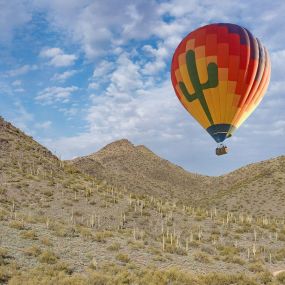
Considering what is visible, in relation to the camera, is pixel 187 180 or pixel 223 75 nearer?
pixel 223 75

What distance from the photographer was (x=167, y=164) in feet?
390

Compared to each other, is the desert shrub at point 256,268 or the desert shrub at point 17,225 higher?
the desert shrub at point 17,225

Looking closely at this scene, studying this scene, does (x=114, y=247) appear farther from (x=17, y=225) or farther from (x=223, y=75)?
(x=223, y=75)

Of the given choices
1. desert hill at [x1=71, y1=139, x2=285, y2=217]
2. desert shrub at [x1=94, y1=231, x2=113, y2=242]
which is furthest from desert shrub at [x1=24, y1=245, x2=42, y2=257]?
desert hill at [x1=71, y1=139, x2=285, y2=217]

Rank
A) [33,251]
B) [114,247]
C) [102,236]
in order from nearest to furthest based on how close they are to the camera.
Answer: [33,251] < [114,247] < [102,236]

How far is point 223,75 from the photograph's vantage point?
34.5 m

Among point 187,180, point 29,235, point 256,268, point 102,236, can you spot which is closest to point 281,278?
point 256,268

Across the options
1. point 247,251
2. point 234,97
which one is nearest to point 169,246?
point 247,251

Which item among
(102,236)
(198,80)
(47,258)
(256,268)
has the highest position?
(198,80)

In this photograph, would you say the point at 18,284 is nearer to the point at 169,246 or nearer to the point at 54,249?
the point at 54,249

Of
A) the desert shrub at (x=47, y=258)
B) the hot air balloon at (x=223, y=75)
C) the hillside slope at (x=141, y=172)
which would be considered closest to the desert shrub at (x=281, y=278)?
the hot air balloon at (x=223, y=75)

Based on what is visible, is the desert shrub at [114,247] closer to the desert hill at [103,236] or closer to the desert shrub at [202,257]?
the desert hill at [103,236]

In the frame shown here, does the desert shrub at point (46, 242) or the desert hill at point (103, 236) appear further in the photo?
the desert shrub at point (46, 242)

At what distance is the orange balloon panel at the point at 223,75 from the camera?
34.6m
